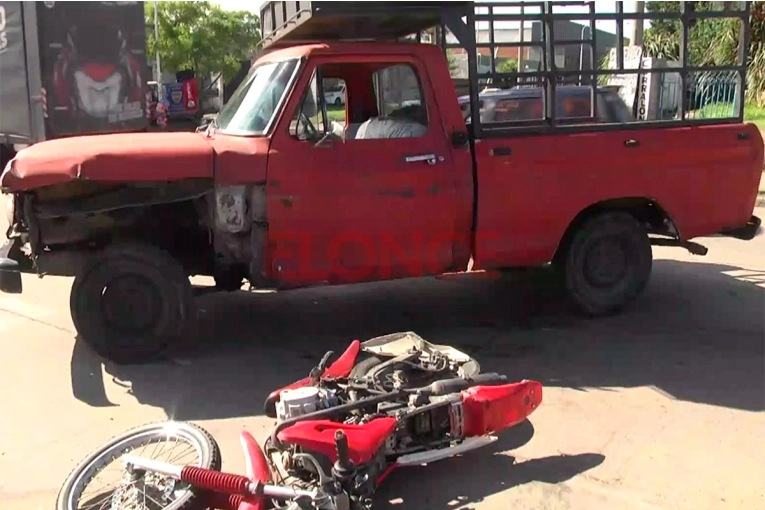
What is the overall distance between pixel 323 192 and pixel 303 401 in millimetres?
1870

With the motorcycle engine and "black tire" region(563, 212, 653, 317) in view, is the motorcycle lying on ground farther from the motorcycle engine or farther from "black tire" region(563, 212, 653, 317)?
"black tire" region(563, 212, 653, 317)

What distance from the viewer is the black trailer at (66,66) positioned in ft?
41.7

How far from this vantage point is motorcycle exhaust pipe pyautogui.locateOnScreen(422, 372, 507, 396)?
4129 millimetres

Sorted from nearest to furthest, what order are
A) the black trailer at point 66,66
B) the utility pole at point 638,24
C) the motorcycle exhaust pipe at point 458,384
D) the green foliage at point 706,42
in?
the motorcycle exhaust pipe at point 458,384
the utility pole at point 638,24
the black trailer at point 66,66
the green foliage at point 706,42

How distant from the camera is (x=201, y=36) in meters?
40.6

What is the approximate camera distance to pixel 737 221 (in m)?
6.37

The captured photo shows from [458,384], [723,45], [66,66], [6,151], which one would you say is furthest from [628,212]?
[723,45]

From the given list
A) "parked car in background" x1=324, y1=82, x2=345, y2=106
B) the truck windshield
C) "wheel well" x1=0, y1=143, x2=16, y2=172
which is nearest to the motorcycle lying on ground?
the truck windshield

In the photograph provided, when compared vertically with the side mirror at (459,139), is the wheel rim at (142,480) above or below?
below

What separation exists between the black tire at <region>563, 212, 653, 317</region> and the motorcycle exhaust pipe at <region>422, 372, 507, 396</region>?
2.07 meters

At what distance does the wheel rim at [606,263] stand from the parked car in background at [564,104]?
1.07 m

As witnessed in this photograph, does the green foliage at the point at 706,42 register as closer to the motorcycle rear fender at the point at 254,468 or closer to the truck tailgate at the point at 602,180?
the truck tailgate at the point at 602,180

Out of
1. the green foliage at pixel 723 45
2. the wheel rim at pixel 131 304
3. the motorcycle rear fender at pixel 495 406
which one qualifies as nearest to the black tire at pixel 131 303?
the wheel rim at pixel 131 304

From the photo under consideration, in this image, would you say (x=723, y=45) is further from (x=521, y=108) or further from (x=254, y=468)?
(x=254, y=468)
